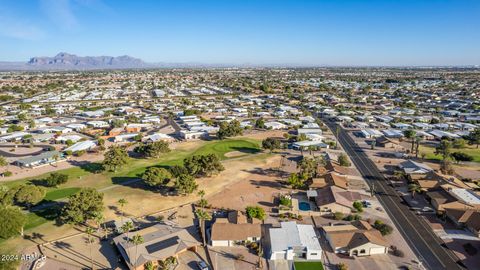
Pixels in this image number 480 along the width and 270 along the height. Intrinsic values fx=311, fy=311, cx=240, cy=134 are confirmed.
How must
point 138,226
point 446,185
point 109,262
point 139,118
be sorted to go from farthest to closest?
point 139,118 → point 446,185 → point 138,226 → point 109,262

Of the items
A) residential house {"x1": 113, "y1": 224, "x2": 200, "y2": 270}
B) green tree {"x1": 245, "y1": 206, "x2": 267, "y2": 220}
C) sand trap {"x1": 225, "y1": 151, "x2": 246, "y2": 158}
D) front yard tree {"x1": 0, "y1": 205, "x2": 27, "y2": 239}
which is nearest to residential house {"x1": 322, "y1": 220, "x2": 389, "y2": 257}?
green tree {"x1": 245, "y1": 206, "x2": 267, "y2": 220}

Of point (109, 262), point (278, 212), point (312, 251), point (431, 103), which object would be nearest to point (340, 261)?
point (312, 251)

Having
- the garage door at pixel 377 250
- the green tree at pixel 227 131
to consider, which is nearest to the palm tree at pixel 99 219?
the garage door at pixel 377 250

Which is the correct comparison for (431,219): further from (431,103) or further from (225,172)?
(431,103)

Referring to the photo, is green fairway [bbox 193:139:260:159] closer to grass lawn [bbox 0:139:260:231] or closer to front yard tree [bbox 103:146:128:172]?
grass lawn [bbox 0:139:260:231]

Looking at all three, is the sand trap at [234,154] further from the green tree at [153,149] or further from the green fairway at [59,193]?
the green fairway at [59,193]
